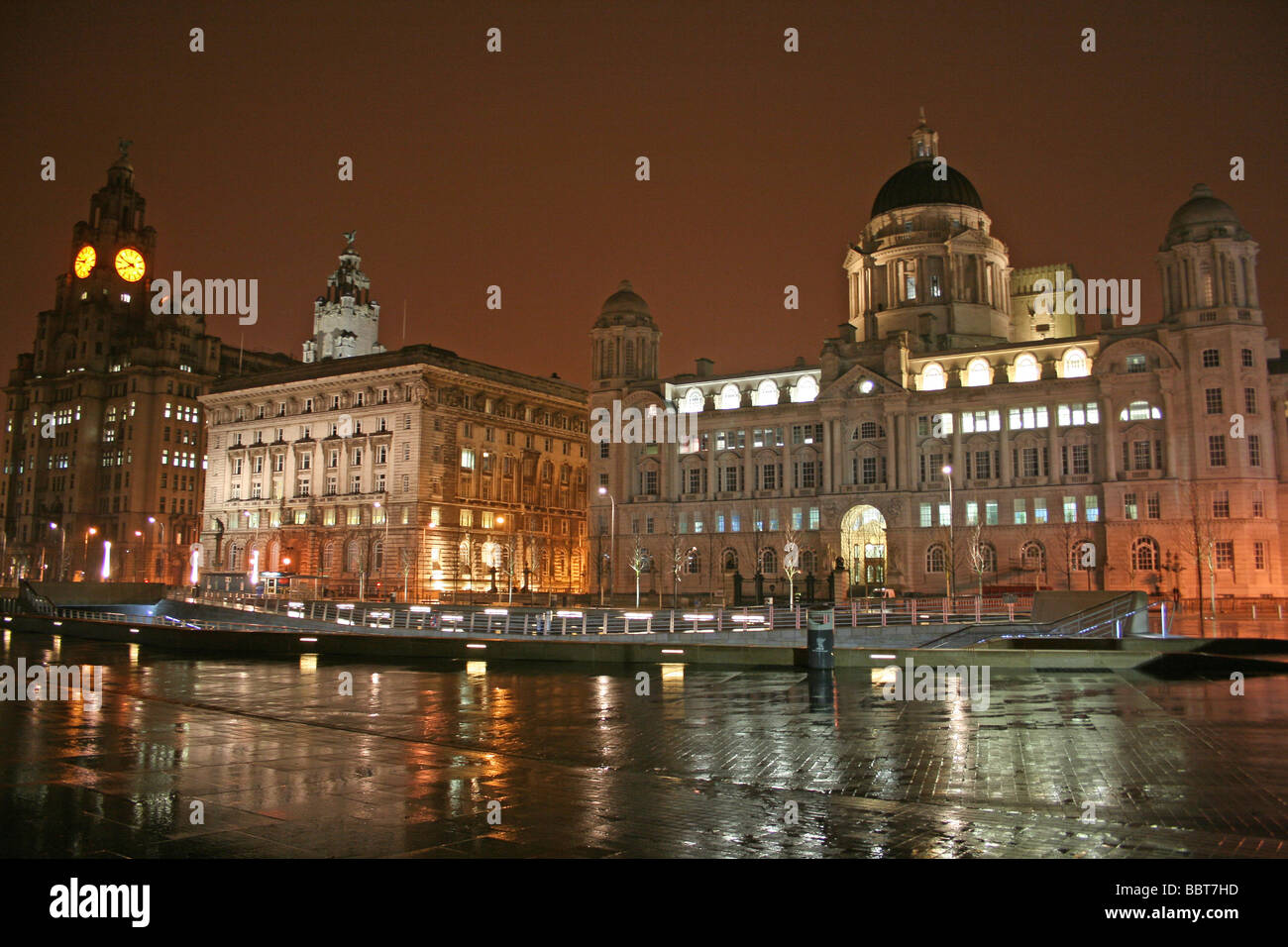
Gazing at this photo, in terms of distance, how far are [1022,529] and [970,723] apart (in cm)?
6417

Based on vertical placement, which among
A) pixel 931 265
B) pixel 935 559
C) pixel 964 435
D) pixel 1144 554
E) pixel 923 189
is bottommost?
pixel 935 559

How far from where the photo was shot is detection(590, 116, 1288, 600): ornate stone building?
70938mm

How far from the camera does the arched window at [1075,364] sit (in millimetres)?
80625

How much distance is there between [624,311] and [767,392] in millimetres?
16504

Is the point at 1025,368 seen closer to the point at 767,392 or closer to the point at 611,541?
the point at 767,392

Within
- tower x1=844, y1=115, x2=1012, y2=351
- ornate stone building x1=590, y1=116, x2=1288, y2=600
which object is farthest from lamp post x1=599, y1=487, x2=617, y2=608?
tower x1=844, y1=115, x2=1012, y2=351

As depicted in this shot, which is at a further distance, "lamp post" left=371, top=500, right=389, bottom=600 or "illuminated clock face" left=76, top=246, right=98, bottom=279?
"illuminated clock face" left=76, top=246, right=98, bottom=279

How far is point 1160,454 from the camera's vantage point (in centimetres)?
7300

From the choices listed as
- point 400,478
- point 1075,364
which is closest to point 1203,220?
point 1075,364

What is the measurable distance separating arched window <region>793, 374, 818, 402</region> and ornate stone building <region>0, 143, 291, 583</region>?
8610cm

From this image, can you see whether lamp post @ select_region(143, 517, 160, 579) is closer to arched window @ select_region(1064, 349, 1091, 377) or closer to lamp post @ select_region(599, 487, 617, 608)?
lamp post @ select_region(599, 487, 617, 608)

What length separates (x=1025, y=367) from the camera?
8300cm

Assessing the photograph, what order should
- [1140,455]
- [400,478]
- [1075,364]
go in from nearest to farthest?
[1140,455] < [1075,364] < [400,478]

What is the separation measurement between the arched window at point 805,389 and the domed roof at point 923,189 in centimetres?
2311
